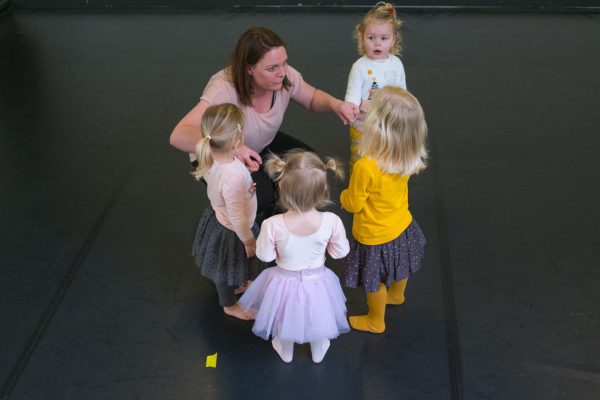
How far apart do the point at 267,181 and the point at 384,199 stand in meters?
0.76

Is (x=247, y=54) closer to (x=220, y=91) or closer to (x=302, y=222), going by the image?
(x=220, y=91)

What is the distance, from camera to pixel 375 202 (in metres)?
2.19

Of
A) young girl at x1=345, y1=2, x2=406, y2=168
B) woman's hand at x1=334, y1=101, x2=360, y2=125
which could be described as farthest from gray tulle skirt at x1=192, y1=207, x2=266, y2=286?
young girl at x1=345, y1=2, x2=406, y2=168

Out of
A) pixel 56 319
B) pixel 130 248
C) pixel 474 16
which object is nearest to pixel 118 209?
pixel 130 248

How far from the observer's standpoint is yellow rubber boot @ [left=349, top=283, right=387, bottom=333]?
2414 millimetres

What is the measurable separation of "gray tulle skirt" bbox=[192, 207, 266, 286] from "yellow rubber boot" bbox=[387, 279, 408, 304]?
61 cm

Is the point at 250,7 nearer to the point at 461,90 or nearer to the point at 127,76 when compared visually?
the point at 127,76

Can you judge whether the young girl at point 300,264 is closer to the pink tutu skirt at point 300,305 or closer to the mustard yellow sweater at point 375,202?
the pink tutu skirt at point 300,305

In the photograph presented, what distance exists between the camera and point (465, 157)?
357 cm

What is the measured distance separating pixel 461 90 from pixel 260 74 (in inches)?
85.4

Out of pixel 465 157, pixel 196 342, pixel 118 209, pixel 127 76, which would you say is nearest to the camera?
pixel 196 342

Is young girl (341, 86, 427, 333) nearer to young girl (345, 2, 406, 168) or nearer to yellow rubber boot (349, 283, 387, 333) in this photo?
yellow rubber boot (349, 283, 387, 333)

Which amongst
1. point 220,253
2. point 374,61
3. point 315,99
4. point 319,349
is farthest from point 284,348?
point 374,61

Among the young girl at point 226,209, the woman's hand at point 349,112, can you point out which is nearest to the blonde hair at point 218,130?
the young girl at point 226,209
